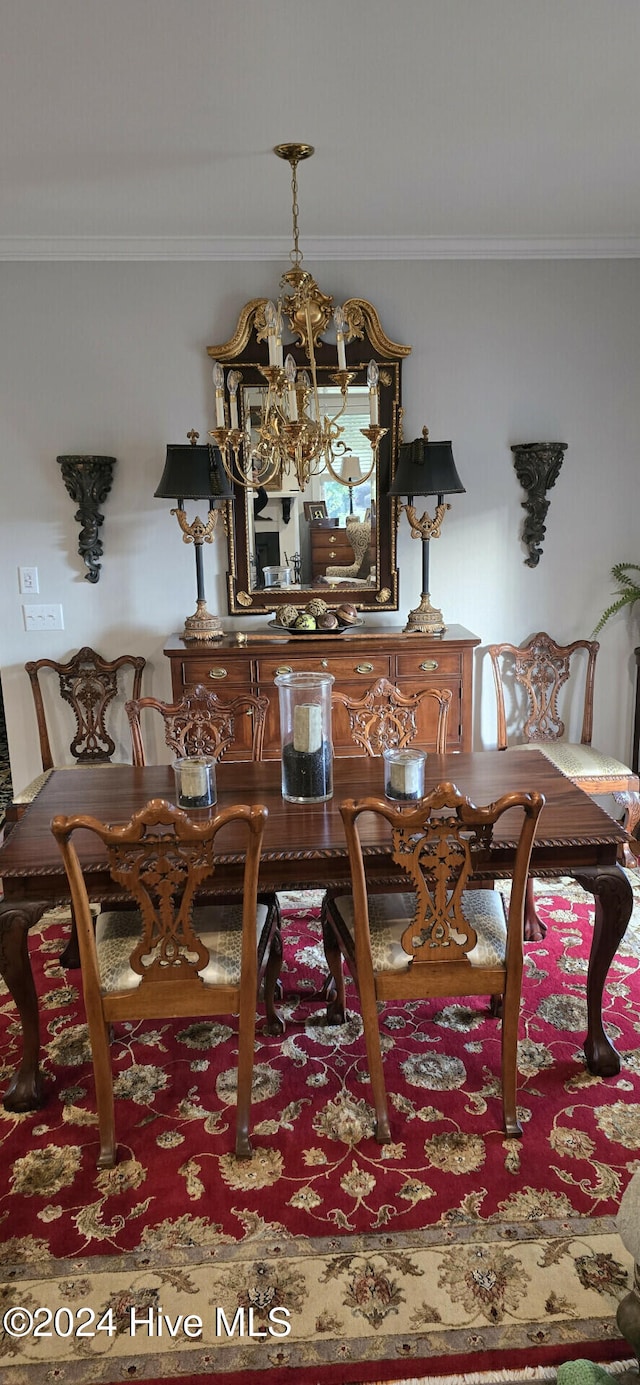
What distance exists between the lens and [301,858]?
2145 millimetres

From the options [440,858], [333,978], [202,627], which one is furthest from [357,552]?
[440,858]

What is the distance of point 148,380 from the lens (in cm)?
395

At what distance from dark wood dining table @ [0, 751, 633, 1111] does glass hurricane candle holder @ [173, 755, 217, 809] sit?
0.31 ft

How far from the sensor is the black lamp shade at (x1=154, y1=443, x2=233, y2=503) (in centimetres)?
368

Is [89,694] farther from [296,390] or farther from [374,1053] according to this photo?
[374,1053]

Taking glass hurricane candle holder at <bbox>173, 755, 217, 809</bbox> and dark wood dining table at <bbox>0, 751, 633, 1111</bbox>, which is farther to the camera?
glass hurricane candle holder at <bbox>173, 755, 217, 809</bbox>

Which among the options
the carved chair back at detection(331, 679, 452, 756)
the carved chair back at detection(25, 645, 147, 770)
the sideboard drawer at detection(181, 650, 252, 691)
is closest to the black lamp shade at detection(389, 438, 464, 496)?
the sideboard drawer at detection(181, 650, 252, 691)

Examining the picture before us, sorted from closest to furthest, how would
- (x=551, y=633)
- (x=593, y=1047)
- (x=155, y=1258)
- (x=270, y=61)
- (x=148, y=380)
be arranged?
(x=155, y=1258), (x=270, y=61), (x=593, y=1047), (x=148, y=380), (x=551, y=633)

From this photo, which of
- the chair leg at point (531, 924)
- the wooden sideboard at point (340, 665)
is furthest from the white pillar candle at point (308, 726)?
the wooden sideboard at point (340, 665)

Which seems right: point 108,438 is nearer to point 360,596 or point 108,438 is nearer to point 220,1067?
point 360,596

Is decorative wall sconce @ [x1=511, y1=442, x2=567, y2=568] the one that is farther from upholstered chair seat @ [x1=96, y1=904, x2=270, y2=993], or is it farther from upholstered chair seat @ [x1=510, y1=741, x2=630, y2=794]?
upholstered chair seat @ [x1=96, y1=904, x2=270, y2=993]

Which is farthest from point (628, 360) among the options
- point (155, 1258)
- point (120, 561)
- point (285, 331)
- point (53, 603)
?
point (155, 1258)

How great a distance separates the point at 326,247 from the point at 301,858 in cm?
295

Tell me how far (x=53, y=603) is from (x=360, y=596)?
1466mm
